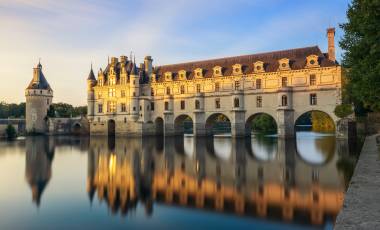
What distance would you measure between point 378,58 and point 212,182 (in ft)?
42.7

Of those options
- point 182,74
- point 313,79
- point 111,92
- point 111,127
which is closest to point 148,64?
point 111,92

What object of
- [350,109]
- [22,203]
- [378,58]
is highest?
[378,58]

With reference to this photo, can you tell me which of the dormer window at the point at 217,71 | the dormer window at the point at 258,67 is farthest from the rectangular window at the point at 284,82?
the dormer window at the point at 217,71

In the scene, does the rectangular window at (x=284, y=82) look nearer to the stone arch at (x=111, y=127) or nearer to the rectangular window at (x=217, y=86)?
the rectangular window at (x=217, y=86)

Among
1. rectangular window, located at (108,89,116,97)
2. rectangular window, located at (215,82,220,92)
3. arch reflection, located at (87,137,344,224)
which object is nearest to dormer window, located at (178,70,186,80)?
rectangular window, located at (215,82,220,92)

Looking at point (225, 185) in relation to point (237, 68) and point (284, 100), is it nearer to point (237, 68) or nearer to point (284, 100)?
point (284, 100)

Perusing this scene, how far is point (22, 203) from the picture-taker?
41.3 ft

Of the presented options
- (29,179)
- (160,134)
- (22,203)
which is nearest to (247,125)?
(160,134)

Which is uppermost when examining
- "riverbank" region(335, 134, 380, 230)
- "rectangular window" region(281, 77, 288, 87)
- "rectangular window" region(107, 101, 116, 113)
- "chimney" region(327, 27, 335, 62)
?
"chimney" region(327, 27, 335, 62)

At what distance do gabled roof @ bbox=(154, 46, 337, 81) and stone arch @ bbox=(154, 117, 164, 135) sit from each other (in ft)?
24.8

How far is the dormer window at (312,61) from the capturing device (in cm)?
4172

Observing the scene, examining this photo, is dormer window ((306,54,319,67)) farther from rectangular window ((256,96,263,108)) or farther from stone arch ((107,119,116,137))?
stone arch ((107,119,116,137))

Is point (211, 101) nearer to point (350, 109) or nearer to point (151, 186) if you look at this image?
point (350, 109)

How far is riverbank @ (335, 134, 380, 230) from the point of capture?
25.0 feet
